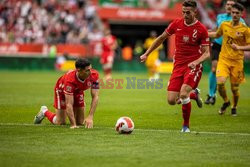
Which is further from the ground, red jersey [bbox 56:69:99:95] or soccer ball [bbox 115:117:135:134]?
red jersey [bbox 56:69:99:95]

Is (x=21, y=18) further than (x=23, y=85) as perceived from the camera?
Yes

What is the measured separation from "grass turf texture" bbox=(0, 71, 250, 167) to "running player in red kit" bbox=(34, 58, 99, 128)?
0.34 meters

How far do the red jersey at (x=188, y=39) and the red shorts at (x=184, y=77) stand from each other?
0.52 ft

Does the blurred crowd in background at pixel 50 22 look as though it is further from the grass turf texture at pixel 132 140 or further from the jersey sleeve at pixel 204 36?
the jersey sleeve at pixel 204 36

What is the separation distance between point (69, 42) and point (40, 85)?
14.2m

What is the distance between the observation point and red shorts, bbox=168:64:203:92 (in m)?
12.3

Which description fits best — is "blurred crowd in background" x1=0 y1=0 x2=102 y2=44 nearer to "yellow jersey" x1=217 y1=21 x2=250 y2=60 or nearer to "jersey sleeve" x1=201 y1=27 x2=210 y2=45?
"yellow jersey" x1=217 y1=21 x2=250 y2=60

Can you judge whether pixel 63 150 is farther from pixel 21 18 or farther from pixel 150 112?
pixel 21 18

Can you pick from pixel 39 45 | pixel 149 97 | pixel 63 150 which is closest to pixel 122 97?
pixel 149 97

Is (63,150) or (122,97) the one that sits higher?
(63,150)

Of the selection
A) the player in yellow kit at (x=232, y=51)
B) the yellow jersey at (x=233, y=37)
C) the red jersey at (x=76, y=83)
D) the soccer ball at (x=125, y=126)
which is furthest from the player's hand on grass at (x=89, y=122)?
the yellow jersey at (x=233, y=37)

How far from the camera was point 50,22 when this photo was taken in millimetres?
41406

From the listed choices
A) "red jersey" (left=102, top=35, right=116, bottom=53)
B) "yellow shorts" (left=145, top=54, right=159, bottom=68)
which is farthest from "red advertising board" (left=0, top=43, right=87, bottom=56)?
"yellow shorts" (left=145, top=54, right=159, bottom=68)

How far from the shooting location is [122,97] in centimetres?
2209
